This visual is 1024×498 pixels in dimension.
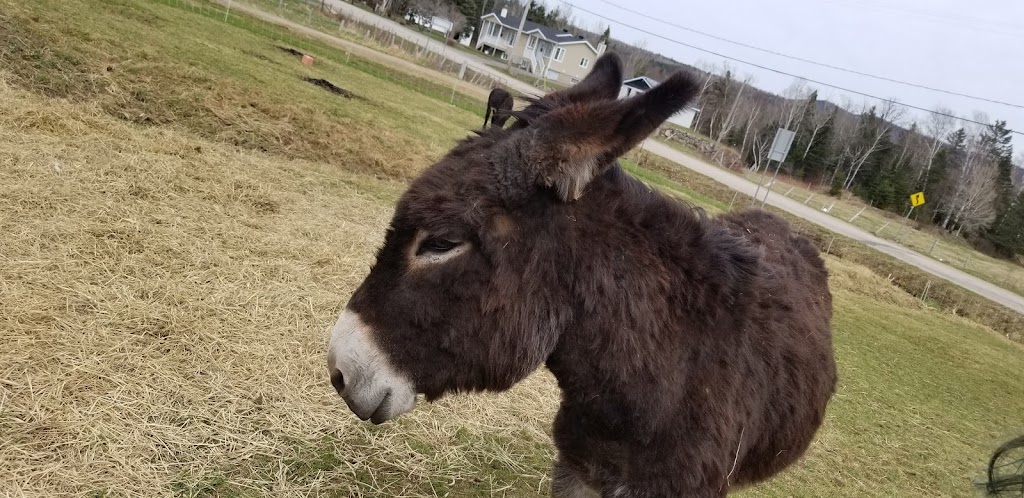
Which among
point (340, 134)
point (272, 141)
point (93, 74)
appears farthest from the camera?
point (340, 134)

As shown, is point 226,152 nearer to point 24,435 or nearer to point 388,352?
point 24,435

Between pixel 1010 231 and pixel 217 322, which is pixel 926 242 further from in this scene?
pixel 217 322

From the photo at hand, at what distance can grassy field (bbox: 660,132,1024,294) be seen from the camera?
33.9 metres

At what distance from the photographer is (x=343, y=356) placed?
1.91 metres

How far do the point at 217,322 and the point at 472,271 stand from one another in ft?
11.7

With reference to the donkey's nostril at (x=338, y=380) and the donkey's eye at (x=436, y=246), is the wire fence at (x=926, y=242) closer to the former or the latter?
the donkey's eye at (x=436, y=246)

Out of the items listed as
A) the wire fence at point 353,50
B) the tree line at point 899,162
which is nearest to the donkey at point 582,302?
the wire fence at point 353,50

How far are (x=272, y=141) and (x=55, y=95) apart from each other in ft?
9.61

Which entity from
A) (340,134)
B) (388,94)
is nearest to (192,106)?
(340,134)

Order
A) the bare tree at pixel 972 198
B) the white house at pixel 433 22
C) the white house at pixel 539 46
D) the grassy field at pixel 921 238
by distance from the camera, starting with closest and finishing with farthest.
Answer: the grassy field at pixel 921 238
the bare tree at pixel 972 198
the white house at pixel 539 46
the white house at pixel 433 22

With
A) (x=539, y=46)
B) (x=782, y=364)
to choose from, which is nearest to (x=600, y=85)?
(x=782, y=364)

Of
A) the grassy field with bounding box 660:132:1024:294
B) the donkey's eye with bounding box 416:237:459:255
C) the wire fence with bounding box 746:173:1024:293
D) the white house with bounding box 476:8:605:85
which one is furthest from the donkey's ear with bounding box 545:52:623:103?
the white house with bounding box 476:8:605:85

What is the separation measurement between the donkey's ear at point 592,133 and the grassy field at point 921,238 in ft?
91.2

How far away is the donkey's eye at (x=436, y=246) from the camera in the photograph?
190 centimetres
